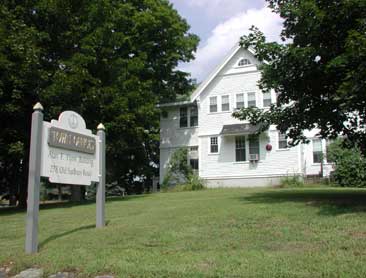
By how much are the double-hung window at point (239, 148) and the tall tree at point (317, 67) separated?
597 inches


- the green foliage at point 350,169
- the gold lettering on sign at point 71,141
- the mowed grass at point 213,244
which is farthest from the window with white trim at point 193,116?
the gold lettering on sign at point 71,141

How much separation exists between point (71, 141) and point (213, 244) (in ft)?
12.9

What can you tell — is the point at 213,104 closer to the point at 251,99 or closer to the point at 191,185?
the point at 251,99

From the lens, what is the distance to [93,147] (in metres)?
11.0

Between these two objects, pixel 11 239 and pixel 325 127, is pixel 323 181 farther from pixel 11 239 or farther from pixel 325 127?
pixel 11 239

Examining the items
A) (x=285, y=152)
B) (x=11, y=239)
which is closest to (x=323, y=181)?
(x=285, y=152)

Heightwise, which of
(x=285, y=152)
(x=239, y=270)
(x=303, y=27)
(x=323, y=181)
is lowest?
(x=239, y=270)

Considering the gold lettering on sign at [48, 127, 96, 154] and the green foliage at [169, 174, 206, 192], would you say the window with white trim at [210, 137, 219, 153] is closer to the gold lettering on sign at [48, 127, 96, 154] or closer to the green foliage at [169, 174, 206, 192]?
the green foliage at [169, 174, 206, 192]

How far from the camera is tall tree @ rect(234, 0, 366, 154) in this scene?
11070 mm

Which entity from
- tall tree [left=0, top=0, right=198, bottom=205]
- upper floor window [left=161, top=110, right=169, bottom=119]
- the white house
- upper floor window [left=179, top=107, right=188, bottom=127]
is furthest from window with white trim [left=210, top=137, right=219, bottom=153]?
tall tree [left=0, top=0, right=198, bottom=205]

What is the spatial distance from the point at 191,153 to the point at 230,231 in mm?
23944

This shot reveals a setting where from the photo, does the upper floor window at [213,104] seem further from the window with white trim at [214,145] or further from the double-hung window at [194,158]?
the double-hung window at [194,158]

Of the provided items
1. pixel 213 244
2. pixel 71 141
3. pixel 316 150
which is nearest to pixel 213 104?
pixel 316 150

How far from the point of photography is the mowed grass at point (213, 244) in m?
6.53
